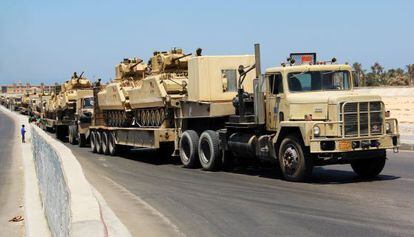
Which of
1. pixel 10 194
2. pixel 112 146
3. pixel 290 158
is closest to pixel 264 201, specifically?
pixel 290 158

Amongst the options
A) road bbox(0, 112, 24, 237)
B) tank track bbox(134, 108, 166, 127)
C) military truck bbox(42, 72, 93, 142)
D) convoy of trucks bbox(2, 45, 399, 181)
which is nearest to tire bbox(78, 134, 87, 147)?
military truck bbox(42, 72, 93, 142)

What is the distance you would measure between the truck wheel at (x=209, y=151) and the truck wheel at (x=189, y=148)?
228 millimetres

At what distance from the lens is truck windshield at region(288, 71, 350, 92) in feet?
43.6

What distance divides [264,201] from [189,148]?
6765 millimetres

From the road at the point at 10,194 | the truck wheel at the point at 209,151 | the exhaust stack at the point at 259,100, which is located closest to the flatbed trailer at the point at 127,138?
the truck wheel at the point at 209,151

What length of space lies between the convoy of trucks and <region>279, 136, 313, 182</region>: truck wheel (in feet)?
0.07

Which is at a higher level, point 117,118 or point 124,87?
point 124,87

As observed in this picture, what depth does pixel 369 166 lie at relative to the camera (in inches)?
523

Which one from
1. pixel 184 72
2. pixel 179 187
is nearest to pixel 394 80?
pixel 184 72

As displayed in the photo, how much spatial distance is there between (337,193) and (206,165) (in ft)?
18.5

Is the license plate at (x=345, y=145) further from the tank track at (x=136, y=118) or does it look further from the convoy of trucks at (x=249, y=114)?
the tank track at (x=136, y=118)

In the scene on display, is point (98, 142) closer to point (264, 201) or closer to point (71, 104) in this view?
point (71, 104)

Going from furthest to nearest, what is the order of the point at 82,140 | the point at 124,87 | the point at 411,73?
1. the point at 411,73
2. the point at 82,140
3. the point at 124,87

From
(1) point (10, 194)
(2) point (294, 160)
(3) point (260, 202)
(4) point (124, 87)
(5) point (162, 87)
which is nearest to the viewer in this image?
(3) point (260, 202)
